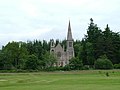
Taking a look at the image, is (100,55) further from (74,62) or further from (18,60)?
(18,60)

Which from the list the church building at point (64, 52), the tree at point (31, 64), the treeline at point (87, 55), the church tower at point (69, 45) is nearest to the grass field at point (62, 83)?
the tree at point (31, 64)

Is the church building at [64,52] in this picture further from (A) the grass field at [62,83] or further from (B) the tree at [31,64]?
(A) the grass field at [62,83]

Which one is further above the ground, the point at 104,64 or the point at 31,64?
the point at 31,64

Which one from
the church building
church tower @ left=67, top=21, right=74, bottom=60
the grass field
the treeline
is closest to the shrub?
the treeline

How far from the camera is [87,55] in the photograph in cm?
13950

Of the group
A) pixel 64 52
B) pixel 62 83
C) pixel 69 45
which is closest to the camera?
pixel 62 83

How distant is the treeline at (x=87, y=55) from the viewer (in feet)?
393

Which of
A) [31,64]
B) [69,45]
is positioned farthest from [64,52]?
[31,64]

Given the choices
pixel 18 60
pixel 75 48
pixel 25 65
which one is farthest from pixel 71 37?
pixel 25 65

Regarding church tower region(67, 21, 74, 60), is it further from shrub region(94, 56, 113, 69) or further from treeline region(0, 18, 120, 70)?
shrub region(94, 56, 113, 69)

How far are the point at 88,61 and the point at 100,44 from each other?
322 inches

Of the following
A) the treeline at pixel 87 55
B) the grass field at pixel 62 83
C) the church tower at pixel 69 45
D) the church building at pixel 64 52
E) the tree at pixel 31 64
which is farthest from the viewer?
the church tower at pixel 69 45

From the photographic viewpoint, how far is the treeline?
11975 centimetres

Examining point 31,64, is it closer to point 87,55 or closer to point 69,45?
point 87,55
